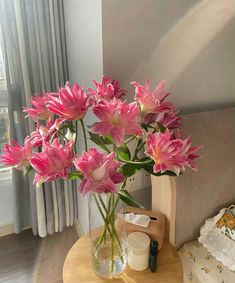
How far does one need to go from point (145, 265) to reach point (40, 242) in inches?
40.2

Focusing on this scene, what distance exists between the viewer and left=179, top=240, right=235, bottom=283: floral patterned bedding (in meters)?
1.04

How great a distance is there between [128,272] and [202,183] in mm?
465

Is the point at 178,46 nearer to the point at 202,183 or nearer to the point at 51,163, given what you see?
the point at 202,183

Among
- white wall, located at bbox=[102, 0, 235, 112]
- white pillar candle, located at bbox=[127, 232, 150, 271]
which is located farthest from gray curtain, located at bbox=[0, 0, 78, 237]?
white pillar candle, located at bbox=[127, 232, 150, 271]

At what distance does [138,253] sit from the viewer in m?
0.94

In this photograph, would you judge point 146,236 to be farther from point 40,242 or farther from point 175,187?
point 40,242

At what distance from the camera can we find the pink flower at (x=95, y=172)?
2.11 ft

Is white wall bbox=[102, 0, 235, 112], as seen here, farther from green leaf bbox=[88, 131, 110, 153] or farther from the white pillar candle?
the white pillar candle

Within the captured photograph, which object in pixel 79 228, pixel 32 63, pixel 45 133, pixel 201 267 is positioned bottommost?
pixel 79 228

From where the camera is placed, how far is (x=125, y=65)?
1073mm

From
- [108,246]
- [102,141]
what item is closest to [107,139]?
[102,141]

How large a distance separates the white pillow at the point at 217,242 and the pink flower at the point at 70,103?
0.82 m

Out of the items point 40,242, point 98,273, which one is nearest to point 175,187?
point 98,273

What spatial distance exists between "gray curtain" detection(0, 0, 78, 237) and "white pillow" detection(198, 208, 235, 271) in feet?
2.65
